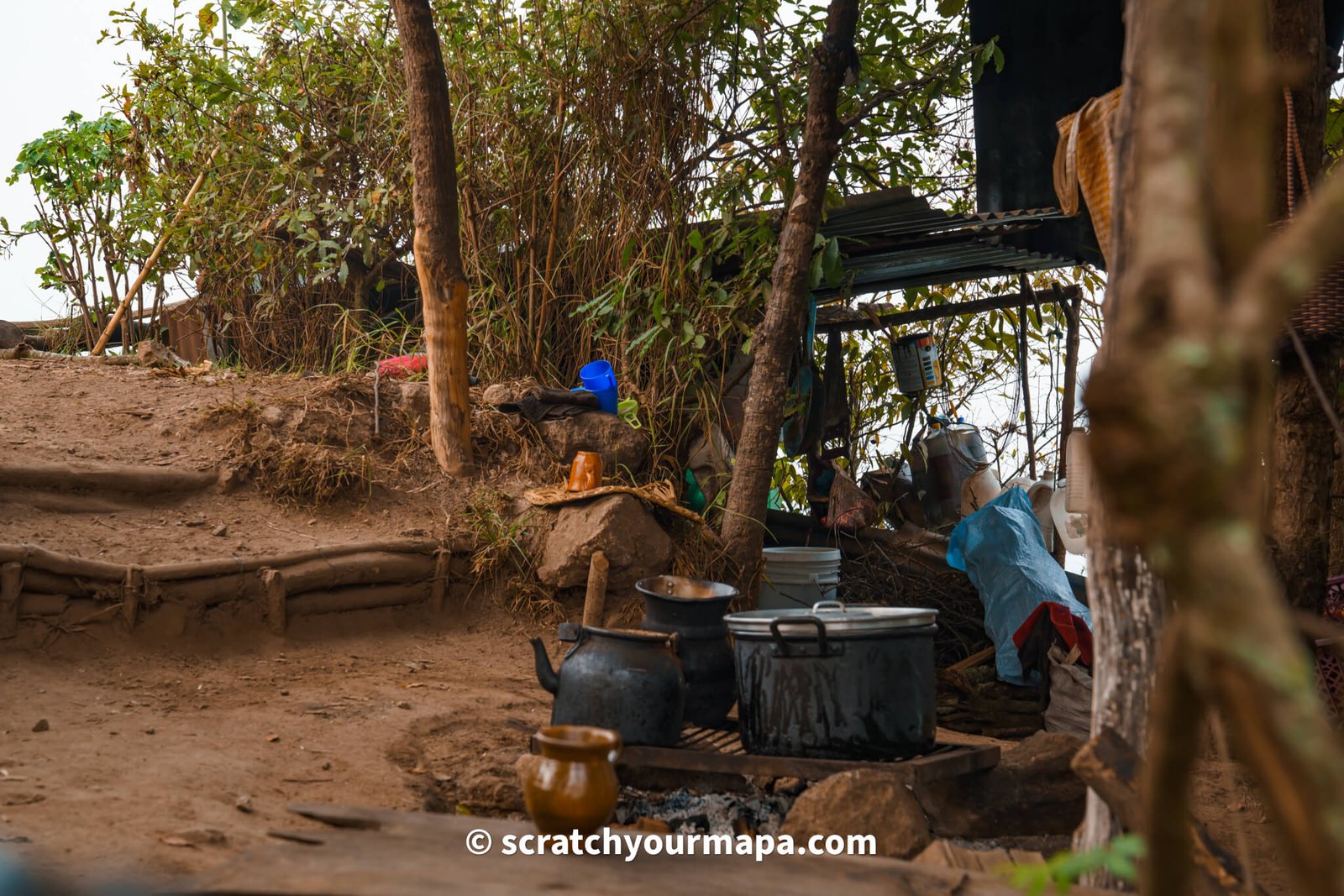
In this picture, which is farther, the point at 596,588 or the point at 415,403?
the point at 415,403

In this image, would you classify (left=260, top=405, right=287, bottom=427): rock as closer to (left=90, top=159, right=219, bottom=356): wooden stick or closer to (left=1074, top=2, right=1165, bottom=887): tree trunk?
(left=90, top=159, right=219, bottom=356): wooden stick

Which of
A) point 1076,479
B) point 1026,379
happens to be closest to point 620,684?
point 1076,479

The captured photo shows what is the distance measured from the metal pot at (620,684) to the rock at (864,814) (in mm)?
690

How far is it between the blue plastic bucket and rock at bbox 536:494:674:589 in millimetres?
873

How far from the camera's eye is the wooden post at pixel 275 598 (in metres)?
5.13

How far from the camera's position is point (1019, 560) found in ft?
19.9

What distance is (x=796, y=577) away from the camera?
248 inches

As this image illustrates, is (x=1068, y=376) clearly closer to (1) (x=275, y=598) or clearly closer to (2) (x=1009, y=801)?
(2) (x=1009, y=801)

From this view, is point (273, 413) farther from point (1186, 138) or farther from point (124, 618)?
point (1186, 138)

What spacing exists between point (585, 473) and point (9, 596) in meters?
2.84

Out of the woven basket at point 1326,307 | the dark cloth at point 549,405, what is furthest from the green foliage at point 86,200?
the woven basket at point 1326,307

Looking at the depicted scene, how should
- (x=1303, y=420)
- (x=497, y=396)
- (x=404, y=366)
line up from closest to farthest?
(x=1303, y=420)
(x=497, y=396)
(x=404, y=366)

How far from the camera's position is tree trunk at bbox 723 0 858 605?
585cm

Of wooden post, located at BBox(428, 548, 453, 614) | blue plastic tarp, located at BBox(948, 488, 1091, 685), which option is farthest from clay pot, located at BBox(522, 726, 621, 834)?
blue plastic tarp, located at BBox(948, 488, 1091, 685)
